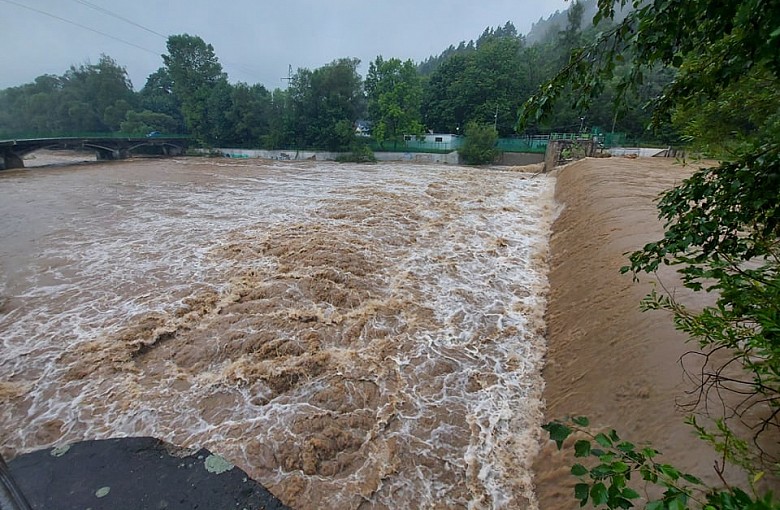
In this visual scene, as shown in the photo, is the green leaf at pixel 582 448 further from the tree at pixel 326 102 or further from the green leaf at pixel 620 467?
the tree at pixel 326 102

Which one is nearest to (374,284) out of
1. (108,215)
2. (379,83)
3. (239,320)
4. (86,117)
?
(239,320)

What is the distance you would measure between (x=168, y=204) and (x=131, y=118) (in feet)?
157

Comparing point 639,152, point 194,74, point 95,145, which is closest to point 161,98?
point 194,74

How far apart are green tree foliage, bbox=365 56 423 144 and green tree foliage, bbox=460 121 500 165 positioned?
774cm

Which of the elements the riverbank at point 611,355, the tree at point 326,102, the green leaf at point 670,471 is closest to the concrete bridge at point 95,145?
the tree at point 326,102

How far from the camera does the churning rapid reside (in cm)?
448

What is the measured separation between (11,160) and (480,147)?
39.7 m

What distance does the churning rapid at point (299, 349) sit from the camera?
4477 mm

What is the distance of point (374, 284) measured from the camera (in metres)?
8.42

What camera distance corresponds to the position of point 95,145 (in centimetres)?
3456

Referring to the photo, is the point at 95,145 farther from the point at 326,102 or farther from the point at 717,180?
the point at 717,180

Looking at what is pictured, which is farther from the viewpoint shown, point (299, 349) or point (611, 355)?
point (299, 349)

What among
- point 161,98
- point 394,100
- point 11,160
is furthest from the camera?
point 161,98

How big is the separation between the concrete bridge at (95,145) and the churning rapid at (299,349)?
75.8 ft
